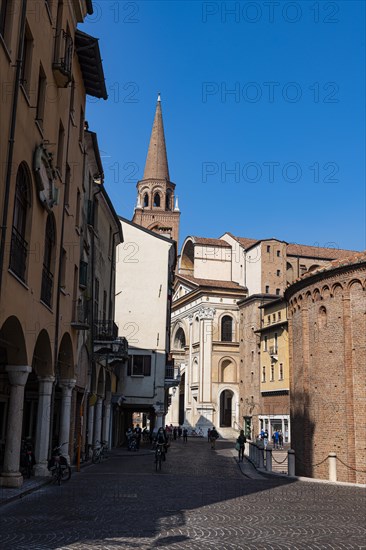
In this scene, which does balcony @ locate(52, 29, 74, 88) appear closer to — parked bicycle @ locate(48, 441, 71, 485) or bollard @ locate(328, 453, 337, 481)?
parked bicycle @ locate(48, 441, 71, 485)

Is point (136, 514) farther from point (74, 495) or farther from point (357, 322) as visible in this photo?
point (357, 322)

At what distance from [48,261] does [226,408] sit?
59349 mm

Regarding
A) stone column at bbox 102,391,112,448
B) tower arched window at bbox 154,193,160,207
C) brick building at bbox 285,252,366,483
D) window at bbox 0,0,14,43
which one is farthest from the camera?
tower arched window at bbox 154,193,160,207

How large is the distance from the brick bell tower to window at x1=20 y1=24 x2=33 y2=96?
80368mm

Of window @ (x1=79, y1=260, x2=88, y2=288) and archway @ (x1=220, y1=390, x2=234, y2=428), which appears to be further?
archway @ (x1=220, y1=390, x2=234, y2=428)

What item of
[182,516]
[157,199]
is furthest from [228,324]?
[182,516]

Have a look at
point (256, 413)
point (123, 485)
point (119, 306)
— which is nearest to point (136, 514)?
point (123, 485)

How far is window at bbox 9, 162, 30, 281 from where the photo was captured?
13998 millimetres

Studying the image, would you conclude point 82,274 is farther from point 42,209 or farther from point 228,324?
point 228,324

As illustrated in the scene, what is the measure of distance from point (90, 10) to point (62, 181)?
6545 mm

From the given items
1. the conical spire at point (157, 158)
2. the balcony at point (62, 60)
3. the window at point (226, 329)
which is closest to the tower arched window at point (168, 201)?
the conical spire at point (157, 158)

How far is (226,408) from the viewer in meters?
74.6

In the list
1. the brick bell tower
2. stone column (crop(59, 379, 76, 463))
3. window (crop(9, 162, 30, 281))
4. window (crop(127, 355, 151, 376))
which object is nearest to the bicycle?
stone column (crop(59, 379, 76, 463))

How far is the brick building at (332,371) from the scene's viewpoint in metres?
25.4
